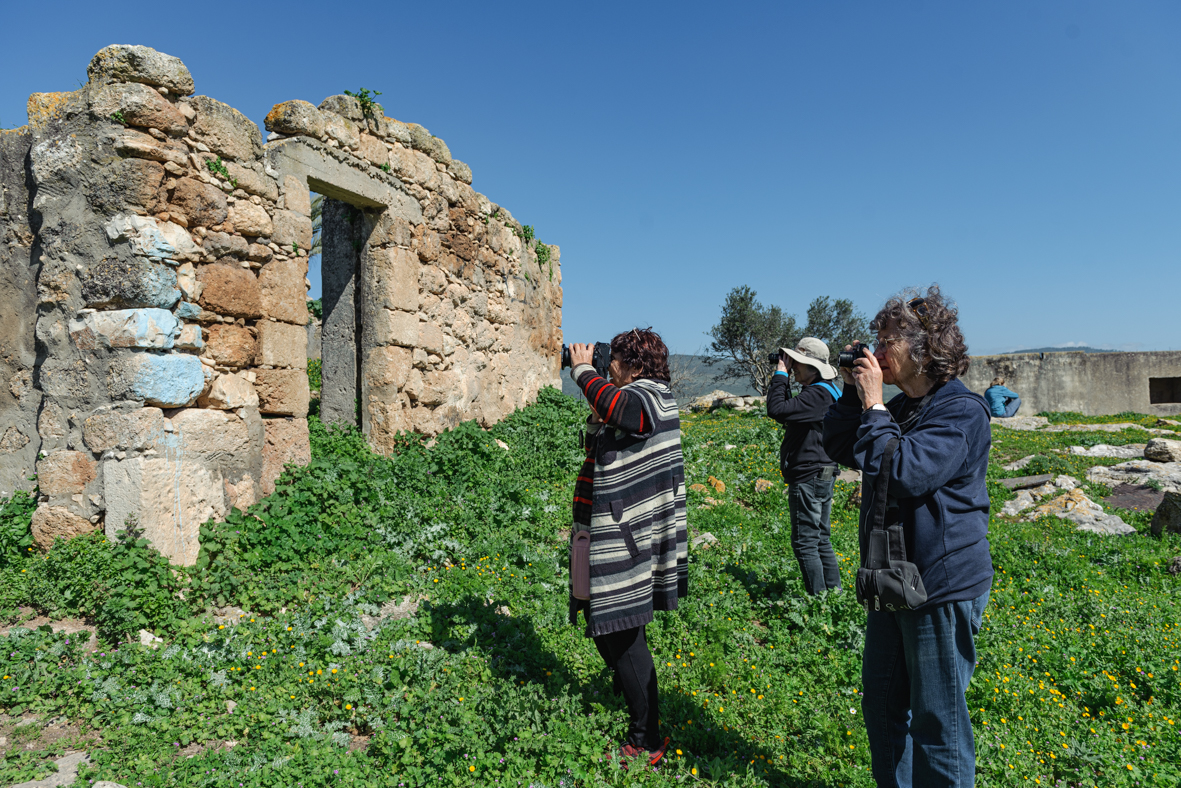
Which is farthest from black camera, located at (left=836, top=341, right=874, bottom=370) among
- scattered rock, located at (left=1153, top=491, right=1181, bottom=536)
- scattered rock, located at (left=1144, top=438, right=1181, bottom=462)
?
scattered rock, located at (left=1144, top=438, right=1181, bottom=462)

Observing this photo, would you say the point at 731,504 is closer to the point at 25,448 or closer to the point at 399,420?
the point at 399,420

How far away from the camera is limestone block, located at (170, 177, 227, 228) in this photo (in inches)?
169

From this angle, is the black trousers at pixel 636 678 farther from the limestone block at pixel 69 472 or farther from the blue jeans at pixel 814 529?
the limestone block at pixel 69 472

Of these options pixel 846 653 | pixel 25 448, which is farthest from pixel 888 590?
pixel 25 448

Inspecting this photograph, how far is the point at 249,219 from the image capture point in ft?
15.5

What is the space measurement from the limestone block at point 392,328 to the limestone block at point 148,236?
2.07 meters

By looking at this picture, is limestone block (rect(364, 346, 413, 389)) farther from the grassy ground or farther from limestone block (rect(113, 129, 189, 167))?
limestone block (rect(113, 129, 189, 167))

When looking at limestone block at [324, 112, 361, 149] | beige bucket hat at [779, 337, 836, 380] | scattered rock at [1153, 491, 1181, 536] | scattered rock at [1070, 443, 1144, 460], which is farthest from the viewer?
scattered rock at [1070, 443, 1144, 460]

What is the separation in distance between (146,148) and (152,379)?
59.8 inches

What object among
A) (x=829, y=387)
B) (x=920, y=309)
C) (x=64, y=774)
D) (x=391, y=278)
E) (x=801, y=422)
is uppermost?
(x=391, y=278)

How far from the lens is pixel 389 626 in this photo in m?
3.70

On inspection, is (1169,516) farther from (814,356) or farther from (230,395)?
(230,395)

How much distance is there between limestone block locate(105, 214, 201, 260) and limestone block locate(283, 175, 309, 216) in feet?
3.40

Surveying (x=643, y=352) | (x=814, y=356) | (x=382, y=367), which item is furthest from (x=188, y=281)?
(x=814, y=356)
